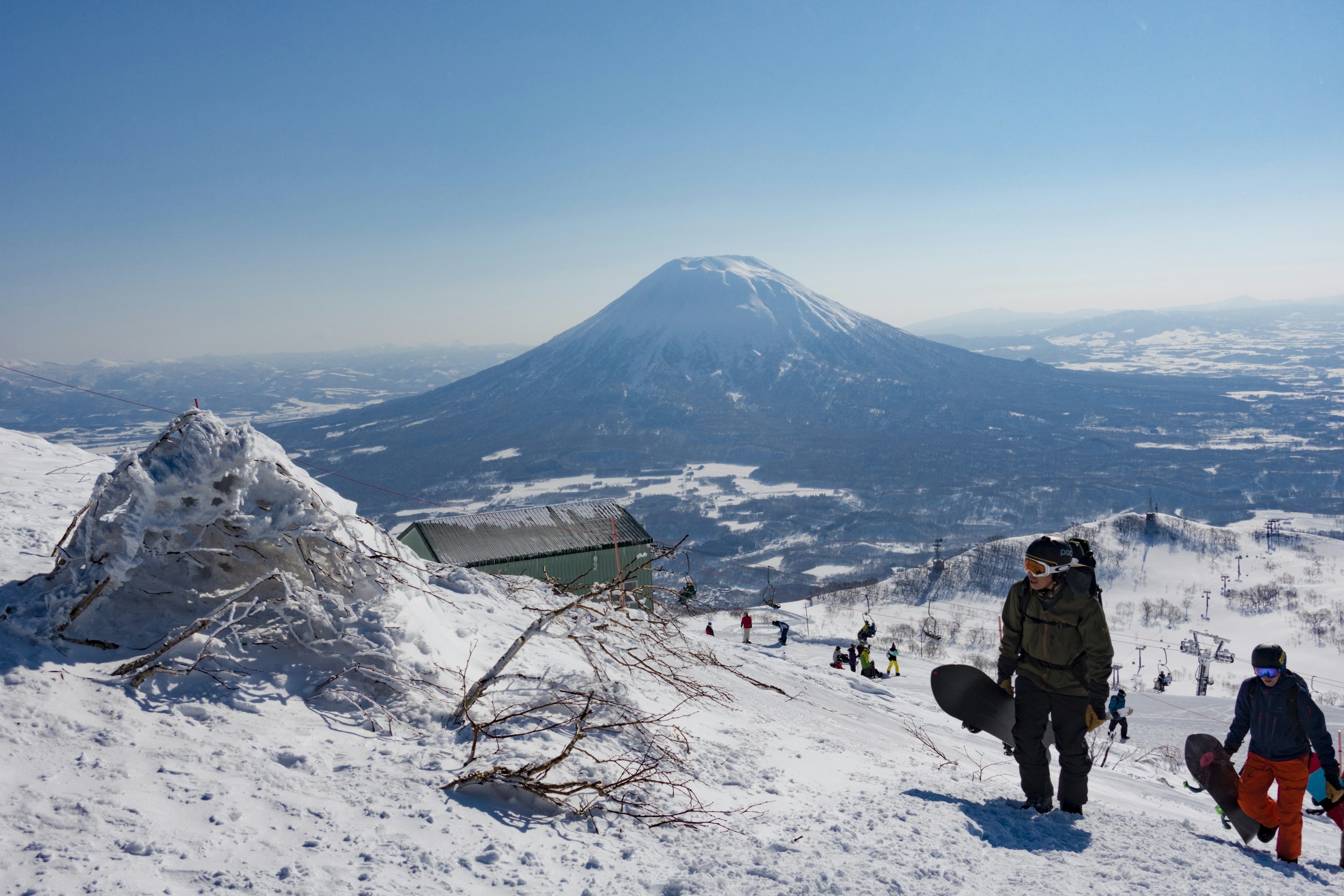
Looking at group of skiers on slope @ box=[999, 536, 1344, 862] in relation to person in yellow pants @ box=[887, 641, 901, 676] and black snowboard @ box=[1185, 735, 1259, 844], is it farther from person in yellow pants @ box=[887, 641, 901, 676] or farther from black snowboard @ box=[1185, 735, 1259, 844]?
person in yellow pants @ box=[887, 641, 901, 676]

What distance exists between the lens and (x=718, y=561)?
83.5m

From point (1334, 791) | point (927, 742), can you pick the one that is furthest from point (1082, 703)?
point (927, 742)

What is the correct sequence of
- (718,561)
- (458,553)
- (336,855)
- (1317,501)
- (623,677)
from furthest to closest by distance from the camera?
(1317,501)
(718,561)
(458,553)
(623,677)
(336,855)

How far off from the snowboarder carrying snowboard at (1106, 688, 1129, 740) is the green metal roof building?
1031cm

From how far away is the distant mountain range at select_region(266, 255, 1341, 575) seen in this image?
10188cm

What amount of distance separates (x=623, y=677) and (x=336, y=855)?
3724 mm

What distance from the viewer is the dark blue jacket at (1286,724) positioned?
14.6ft

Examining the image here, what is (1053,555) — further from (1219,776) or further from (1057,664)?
(1219,776)

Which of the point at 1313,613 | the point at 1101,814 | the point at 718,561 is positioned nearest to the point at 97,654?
the point at 1101,814

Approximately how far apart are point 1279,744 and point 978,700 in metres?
1.84

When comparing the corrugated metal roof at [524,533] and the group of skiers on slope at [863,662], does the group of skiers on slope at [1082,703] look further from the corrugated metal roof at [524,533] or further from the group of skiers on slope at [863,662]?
the corrugated metal roof at [524,533]

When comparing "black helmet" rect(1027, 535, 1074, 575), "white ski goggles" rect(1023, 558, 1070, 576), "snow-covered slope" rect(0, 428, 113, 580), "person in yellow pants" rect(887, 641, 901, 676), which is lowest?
"person in yellow pants" rect(887, 641, 901, 676)

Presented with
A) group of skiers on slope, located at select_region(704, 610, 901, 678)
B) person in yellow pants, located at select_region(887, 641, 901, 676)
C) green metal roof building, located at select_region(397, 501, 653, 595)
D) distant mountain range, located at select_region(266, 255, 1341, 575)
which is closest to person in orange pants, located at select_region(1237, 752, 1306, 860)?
group of skiers on slope, located at select_region(704, 610, 901, 678)

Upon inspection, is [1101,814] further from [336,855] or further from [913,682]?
[913,682]
